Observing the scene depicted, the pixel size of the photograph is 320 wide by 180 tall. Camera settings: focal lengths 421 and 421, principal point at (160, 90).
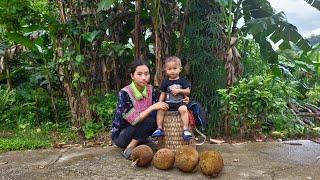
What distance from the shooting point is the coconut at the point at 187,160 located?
3682 mm

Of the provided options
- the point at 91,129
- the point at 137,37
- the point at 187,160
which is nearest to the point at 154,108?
the point at 187,160

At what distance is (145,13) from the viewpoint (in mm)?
5648

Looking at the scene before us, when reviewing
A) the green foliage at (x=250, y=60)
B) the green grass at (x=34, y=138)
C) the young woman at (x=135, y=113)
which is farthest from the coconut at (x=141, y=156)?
the green foliage at (x=250, y=60)

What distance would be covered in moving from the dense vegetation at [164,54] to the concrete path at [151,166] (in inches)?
22.5

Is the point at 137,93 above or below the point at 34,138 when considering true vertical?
above

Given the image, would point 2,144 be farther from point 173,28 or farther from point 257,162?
point 257,162

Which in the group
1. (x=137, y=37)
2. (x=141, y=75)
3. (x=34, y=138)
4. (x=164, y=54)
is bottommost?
(x=34, y=138)

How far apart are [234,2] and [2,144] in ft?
11.3

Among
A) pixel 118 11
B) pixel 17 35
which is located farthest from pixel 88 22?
pixel 17 35

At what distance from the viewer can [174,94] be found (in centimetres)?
418

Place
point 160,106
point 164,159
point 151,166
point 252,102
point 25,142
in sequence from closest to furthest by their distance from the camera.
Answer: point 164,159 → point 151,166 → point 160,106 → point 252,102 → point 25,142

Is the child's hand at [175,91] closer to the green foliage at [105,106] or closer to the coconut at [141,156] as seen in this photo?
the coconut at [141,156]

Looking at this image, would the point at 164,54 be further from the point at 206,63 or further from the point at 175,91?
the point at 175,91

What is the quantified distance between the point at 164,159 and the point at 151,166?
0.73 ft
